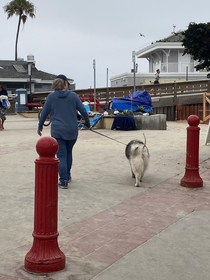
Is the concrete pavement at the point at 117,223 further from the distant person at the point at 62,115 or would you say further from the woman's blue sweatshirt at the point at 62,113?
the woman's blue sweatshirt at the point at 62,113

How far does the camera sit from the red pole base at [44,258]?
3.65 m

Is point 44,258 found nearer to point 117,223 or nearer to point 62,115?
point 117,223

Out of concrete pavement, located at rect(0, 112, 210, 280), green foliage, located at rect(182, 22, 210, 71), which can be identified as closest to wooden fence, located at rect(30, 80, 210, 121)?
green foliage, located at rect(182, 22, 210, 71)

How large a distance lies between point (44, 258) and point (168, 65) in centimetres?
4387

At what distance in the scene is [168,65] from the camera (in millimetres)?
46094

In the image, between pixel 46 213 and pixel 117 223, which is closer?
pixel 46 213

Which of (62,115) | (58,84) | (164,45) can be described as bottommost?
(62,115)

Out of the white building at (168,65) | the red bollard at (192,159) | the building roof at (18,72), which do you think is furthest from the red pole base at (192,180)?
the building roof at (18,72)

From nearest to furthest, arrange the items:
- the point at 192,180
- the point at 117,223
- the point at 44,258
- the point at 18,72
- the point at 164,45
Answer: the point at 44,258 < the point at 117,223 < the point at 192,180 < the point at 18,72 < the point at 164,45

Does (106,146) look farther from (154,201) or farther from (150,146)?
(154,201)

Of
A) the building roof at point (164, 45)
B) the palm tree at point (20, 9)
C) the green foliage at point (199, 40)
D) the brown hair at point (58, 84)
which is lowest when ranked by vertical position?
the brown hair at point (58, 84)

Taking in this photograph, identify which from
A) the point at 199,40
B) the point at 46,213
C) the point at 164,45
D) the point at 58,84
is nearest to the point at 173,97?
the point at 199,40

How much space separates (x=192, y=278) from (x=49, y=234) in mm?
1213

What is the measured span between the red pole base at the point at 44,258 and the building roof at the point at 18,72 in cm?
3749
